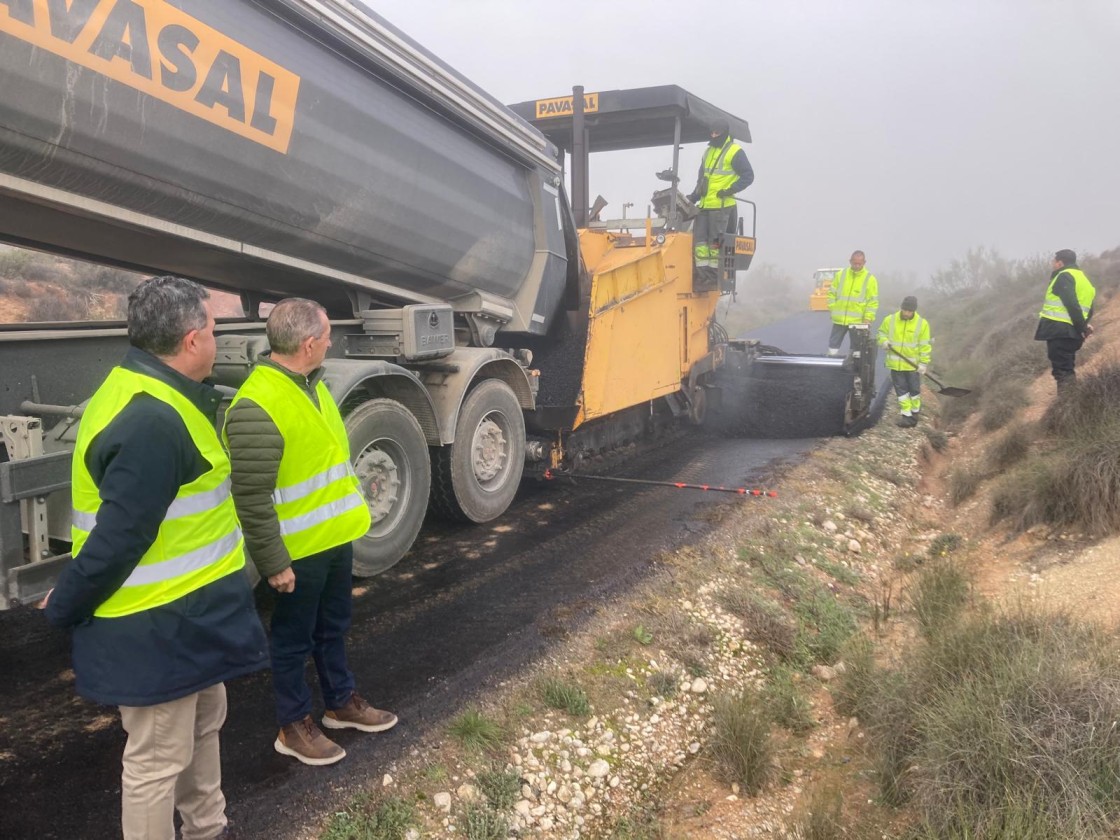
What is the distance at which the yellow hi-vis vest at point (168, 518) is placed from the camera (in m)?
1.87

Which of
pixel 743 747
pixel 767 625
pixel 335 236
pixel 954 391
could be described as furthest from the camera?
pixel 954 391

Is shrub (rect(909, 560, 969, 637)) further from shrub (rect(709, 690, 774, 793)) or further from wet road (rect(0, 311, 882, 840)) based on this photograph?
wet road (rect(0, 311, 882, 840))

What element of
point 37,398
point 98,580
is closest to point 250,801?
point 98,580

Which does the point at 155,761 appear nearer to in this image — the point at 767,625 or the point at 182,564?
the point at 182,564

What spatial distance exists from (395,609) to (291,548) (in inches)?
62.0

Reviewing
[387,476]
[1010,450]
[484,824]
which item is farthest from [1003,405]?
[484,824]

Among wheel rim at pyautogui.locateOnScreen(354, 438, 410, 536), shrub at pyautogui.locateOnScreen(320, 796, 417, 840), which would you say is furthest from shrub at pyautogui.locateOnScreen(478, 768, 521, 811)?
wheel rim at pyautogui.locateOnScreen(354, 438, 410, 536)

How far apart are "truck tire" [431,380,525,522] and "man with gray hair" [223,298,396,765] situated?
2.09m

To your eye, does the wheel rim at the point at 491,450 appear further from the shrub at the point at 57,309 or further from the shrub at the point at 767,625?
the shrub at the point at 57,309

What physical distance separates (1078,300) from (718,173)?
11.3ft

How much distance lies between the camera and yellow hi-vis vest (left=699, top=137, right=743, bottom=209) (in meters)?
7.43

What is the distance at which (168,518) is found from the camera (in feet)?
6.34

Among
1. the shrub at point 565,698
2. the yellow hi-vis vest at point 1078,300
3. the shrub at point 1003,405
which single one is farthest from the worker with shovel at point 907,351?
the shrub at point 565,698

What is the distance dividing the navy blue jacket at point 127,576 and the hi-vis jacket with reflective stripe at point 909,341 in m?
8.85
